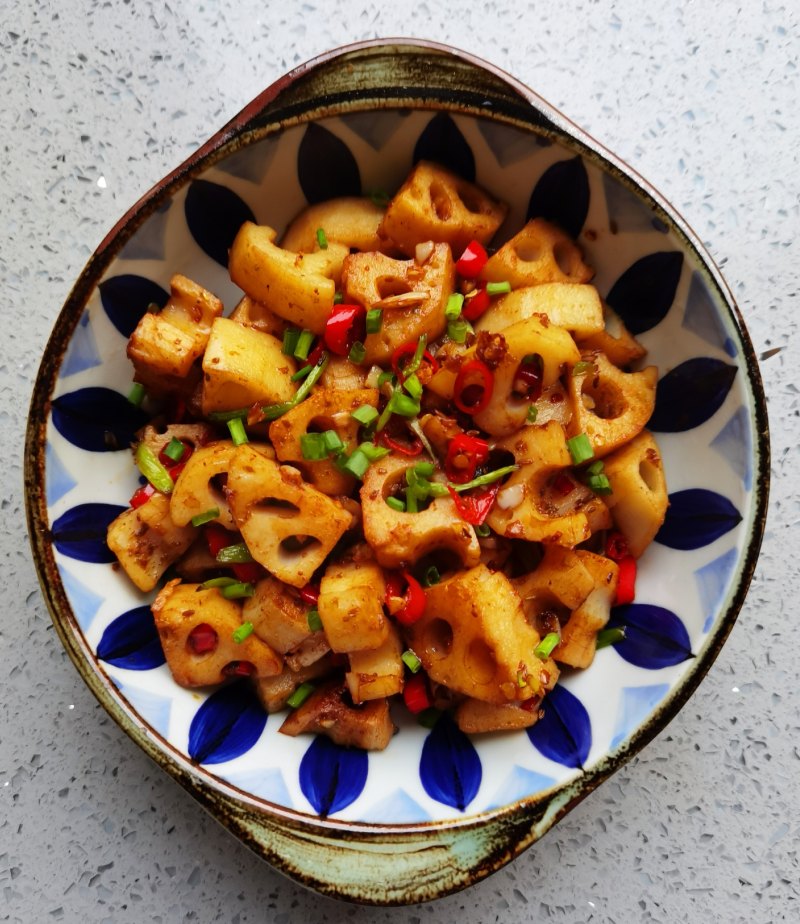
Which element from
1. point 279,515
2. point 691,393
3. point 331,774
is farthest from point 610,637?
point 279,515

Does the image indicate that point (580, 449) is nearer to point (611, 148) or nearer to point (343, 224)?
point (343, 224)

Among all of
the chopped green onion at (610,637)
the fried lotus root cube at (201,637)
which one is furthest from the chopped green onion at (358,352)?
the chopped green onion at (610,637)

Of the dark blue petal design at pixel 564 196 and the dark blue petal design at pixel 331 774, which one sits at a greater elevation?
the dark blue petal design at pixel 564 196

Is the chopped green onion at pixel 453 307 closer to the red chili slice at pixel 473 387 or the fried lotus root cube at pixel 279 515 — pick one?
the red chili slice at pixel 473 387

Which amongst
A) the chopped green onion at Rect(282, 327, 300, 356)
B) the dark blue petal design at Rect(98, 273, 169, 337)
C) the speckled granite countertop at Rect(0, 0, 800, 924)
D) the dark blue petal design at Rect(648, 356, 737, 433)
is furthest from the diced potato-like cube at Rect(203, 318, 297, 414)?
the dark blue petal design at Rect(648, 356, 737, 433)

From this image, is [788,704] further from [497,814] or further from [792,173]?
[792,173]

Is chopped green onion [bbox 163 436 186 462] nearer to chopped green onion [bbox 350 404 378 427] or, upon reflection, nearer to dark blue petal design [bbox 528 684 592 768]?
chopped green onion [bbox 350 404 378 427]

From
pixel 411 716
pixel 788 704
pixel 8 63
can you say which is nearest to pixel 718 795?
pixel 788 704
